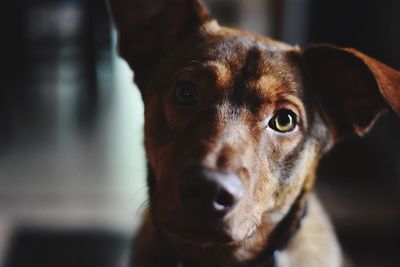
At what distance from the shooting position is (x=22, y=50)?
525 cm

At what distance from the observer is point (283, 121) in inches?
71.5

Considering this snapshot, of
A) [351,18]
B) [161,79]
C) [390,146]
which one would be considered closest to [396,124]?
[390,146]

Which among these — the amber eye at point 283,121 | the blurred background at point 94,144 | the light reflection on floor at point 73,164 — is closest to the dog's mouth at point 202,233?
the blurred background at point 94,144

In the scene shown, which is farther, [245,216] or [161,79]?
[161,79]

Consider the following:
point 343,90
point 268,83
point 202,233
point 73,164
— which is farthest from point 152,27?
point 73,164

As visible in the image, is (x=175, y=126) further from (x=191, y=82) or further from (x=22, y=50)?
(x=22, y=50)

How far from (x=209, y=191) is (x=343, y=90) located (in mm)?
813

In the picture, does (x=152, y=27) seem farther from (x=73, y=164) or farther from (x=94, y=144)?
(x=94, y=144)

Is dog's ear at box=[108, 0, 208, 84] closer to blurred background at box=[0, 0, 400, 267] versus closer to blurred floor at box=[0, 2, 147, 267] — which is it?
blurred floor at box=[0, 2, 147, 267]

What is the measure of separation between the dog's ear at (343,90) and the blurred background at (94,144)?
78 cm

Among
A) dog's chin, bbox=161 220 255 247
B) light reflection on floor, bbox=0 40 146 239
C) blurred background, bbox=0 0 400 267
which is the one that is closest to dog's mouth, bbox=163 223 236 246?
dog's chin, bbox=161 220 255 247

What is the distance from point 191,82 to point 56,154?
2.86 m

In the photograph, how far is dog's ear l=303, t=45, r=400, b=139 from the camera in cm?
190

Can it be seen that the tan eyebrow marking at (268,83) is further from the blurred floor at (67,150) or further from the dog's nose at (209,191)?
the blurred floor at (67,150)
